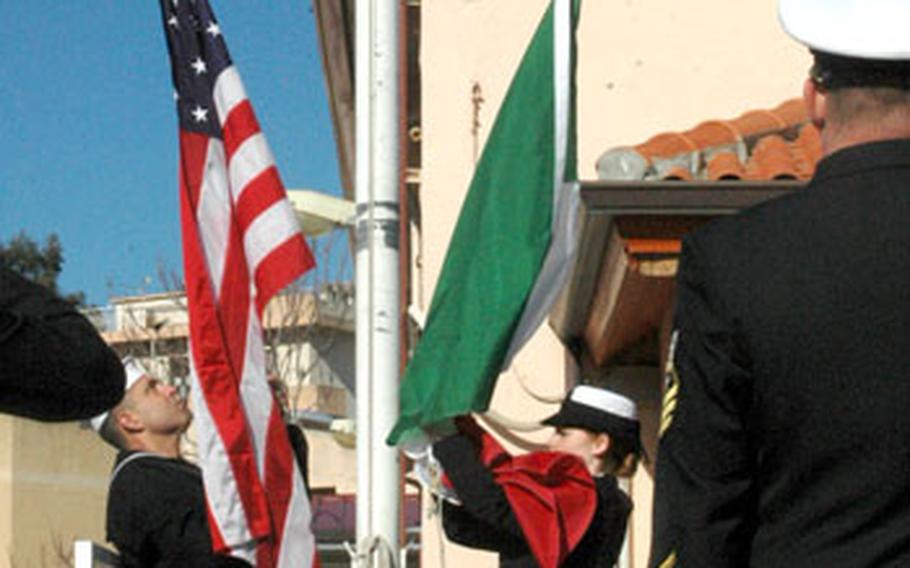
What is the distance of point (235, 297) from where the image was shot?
21.4 feet

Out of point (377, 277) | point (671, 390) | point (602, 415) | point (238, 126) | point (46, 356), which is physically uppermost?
point (238, 126)

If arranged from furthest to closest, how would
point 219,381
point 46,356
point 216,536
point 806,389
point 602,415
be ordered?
point 219,381
point 216,536
point 602,415
point 806,389
point 46,356

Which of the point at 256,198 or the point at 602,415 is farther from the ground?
the point at 256,198

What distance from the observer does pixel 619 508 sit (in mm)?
5801

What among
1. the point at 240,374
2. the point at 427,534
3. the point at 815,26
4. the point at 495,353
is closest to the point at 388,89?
the point at 240,374

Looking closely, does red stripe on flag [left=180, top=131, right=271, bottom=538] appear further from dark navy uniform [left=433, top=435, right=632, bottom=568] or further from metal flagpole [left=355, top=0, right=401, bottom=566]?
dark navy uniform [left=433, top=435, right=632, bottom=568]

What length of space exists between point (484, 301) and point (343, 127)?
552 inches

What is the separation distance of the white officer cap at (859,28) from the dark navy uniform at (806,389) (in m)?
0.13

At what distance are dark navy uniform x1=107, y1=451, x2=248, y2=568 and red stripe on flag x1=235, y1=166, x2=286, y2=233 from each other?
78 centimetres

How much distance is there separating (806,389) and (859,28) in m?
0.48

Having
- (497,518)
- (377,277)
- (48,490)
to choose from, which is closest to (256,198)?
(377,277)

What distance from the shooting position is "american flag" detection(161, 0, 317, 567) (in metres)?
6.39

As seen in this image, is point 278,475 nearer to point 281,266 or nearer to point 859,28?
point 281,266

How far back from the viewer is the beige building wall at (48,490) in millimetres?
27953
